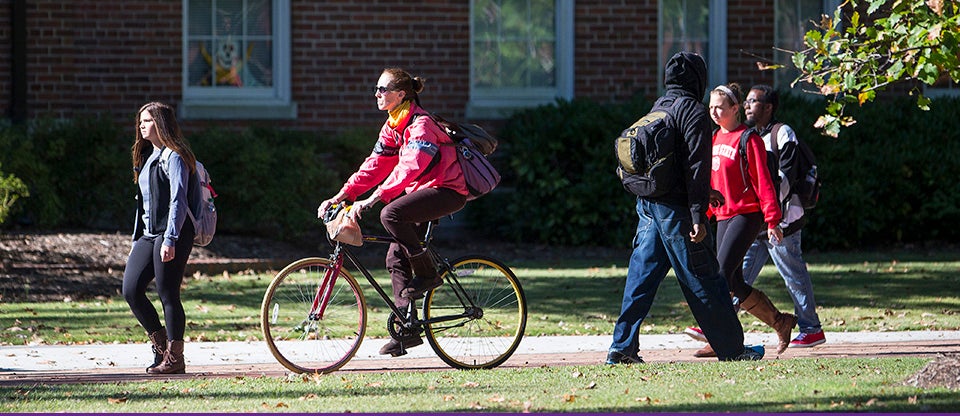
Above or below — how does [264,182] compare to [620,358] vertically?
above

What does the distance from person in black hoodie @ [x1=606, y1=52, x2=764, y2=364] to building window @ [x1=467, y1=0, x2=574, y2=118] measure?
927 cm

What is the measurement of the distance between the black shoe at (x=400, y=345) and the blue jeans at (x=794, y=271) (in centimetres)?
227

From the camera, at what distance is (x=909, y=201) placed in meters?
15.5

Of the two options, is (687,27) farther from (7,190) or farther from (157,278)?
(157,278)

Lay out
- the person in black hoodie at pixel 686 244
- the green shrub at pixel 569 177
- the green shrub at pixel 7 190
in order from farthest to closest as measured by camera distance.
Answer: the green shrub at pixel 569 177 < the green shrub at pixel 7 190 < the person in black hoodie at pixel 686 244

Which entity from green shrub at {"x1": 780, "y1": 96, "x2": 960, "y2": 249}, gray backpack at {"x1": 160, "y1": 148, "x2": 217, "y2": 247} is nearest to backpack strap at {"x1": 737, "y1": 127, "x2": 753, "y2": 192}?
gray backpack at {"x1": 160, "y1": 148, "x2": 217, "y2": 247}

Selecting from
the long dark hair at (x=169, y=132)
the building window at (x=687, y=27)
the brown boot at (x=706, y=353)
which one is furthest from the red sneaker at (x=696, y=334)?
the building window at (x=687, y=27)

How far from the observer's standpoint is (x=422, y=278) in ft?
25.0

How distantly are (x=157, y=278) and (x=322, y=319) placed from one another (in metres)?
0.98

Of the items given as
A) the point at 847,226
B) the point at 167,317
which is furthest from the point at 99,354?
the point at 847,226

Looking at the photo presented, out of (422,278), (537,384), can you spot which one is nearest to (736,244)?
(537,384)

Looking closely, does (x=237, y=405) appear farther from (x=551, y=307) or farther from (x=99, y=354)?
(x=551, y=307)

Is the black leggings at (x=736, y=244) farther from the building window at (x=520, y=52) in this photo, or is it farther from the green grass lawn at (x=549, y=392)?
the building window at (x=520, y=52)

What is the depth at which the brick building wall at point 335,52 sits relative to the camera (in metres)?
16.1
